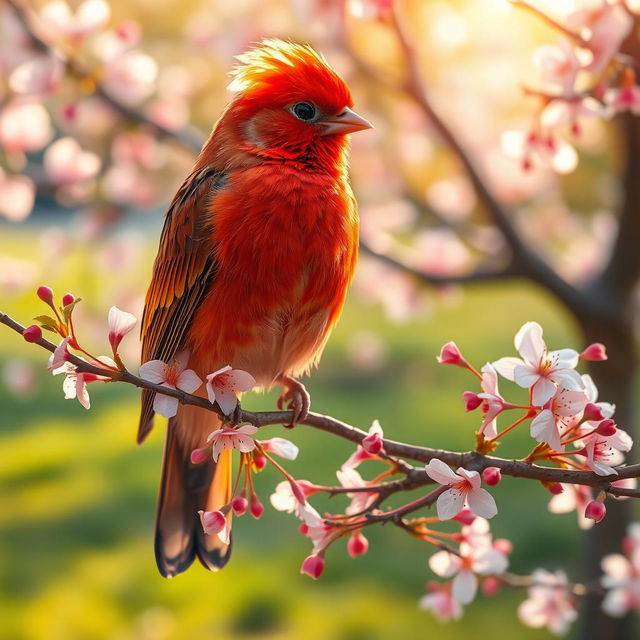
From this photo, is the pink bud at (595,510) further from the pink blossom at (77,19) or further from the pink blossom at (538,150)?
the pink blossom at (77,19)

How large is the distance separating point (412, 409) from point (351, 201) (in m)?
3.87

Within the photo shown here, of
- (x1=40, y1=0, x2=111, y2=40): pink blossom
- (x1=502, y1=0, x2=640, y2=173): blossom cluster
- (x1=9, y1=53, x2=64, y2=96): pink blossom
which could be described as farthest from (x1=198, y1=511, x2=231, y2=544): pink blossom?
(x1=40, y1=0, x2=111, y2=40): pink blossom

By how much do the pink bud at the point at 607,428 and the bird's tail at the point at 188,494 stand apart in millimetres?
1143

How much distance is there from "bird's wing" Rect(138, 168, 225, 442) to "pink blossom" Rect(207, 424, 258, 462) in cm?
55

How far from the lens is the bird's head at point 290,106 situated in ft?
7.52

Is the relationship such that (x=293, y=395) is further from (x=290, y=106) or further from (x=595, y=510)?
(x=595, y=510)

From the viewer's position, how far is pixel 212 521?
1795 millimetres

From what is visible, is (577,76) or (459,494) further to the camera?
(577,76)

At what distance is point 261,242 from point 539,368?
2.42ft

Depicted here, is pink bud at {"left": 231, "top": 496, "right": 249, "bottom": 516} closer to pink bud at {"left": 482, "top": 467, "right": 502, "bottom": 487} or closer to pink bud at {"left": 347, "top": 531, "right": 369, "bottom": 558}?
pink bud at {"left": 347, "top": 531, "right": 369, "bottom": 558}

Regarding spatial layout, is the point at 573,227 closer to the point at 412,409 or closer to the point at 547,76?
the point at 412,409

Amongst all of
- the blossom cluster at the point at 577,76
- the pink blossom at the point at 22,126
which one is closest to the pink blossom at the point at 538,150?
the blossom cluster at the point at 577,76

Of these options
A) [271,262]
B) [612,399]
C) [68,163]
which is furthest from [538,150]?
[68,163]

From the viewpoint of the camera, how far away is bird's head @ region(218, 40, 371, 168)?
90.2 inches
